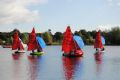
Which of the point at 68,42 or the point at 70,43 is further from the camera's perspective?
the point at 68,42

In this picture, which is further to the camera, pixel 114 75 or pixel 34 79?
pixel 114 75

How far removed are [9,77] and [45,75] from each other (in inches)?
231

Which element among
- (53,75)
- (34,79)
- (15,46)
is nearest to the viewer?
(34,79)

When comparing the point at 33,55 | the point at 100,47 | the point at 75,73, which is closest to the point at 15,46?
the point at 33,55

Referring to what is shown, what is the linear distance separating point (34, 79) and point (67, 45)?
44.3 metres

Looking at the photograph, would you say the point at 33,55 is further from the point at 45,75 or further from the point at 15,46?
the point at 45,75

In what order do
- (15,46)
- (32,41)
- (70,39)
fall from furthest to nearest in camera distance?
1. (15,46)
2. (32,41)
3. (70,39)

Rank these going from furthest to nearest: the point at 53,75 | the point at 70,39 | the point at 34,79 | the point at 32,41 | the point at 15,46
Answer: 1. the point at 15,46
2. the point at 32,41
3. the point at 70,39
4. the point at 53,75
5. the point at 34,79

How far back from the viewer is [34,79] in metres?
54.6

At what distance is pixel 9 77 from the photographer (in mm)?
56750

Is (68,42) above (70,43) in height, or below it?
above

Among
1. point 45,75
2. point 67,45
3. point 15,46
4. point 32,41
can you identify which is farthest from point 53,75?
point 15,46

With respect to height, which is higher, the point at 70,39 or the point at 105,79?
the point at 70,39

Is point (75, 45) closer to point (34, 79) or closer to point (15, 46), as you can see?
point (15, 46)
